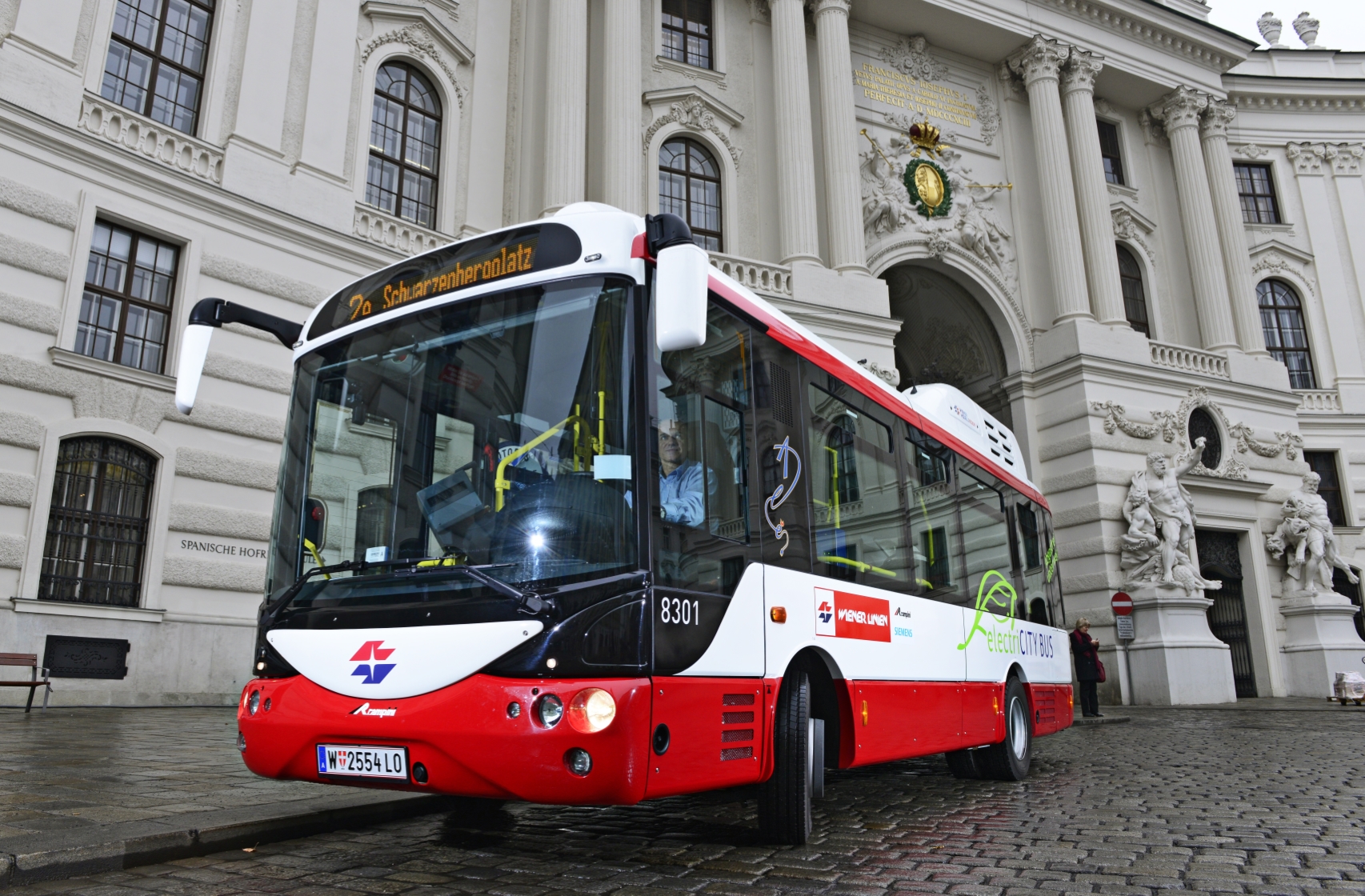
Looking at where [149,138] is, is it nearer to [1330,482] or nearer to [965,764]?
[965,764]

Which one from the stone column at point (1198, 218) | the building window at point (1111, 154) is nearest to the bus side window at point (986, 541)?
Answer: the stone column at point (1198, 218)

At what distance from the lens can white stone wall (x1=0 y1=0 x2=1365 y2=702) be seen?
1312 centimetres

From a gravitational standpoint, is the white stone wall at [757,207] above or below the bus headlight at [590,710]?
above

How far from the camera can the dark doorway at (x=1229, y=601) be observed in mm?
23969

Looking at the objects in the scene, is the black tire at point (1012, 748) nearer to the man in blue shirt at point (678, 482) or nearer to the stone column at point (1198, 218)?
the man in blue shirt at point (678, 482)

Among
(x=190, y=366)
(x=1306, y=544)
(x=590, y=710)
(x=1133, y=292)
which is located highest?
(x=1133, y=292)

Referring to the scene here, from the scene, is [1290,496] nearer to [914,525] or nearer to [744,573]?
[914,525]

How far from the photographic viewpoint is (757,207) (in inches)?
878

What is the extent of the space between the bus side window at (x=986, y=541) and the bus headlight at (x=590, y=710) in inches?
196

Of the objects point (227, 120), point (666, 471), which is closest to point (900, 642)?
point (666, 471)

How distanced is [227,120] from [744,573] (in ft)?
46.0

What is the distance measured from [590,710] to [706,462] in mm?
1422

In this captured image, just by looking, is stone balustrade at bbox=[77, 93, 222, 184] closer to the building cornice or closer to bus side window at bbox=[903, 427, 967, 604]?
the building cornice

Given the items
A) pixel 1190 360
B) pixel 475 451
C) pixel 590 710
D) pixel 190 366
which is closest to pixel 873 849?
pixel 590 710
